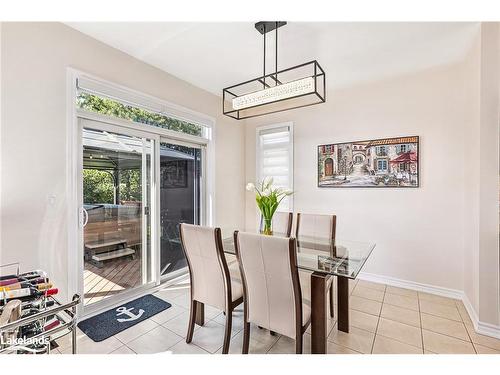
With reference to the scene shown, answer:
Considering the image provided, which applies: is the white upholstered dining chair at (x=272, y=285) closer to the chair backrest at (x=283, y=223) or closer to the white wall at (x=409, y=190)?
the chair backrest at (x=283, y=223)

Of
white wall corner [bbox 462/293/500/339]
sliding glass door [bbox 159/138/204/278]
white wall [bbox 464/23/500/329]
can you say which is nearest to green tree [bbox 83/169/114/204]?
sliding glass door [bbox 159/138/204/278]

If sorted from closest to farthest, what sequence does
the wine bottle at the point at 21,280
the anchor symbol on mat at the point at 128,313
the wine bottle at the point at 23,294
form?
the wine bottle at the point at 23,294 < the wine bottle at the point at 21,280 < the anchor symbol on mat at the point at 128,313

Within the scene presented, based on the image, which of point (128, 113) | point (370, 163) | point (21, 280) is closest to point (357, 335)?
point (370, 163)

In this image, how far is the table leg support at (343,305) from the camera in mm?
2073

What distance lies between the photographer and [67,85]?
6.83 feet

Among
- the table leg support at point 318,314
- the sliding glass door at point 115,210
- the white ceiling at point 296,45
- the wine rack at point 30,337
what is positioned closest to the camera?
the wine rack at point 30,337

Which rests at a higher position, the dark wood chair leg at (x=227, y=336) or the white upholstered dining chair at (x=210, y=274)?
the white upholstered dining chair at (x=210, y=274)

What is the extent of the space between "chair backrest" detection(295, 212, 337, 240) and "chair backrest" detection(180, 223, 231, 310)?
3.62 feet

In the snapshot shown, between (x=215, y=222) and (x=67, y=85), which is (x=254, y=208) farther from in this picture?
(x=67, y=85)

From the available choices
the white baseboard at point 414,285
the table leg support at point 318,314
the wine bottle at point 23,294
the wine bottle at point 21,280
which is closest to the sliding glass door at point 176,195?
the wine bottle at point 21,280

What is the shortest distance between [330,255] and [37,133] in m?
2.62

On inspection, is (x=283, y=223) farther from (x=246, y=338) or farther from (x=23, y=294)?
(x=23, y=294)

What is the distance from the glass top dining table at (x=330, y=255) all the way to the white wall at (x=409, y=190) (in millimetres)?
1115
